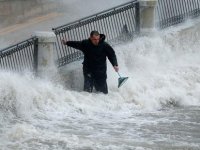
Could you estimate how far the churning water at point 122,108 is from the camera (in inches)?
420

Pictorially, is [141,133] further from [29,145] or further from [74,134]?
[29,145]

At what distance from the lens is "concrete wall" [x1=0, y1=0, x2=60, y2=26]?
69.4 ft

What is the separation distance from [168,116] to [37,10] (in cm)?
1072

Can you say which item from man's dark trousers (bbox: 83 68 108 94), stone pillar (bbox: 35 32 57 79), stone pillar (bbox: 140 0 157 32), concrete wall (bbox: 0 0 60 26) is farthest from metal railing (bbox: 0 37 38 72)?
concrete wall (bbox: 0 0 60 26)

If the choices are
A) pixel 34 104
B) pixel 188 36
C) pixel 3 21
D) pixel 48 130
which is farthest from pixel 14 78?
pixel 3 21

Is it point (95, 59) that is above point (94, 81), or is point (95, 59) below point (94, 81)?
above

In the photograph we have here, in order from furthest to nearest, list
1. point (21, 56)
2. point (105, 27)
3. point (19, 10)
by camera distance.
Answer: point (19, 10) < point (105, 27) < point (21, 56)

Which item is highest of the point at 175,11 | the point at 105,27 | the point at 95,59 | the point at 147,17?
the point at 175,11

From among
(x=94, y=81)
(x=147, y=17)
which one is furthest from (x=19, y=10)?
(x=94, y=81)

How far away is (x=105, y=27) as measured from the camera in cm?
1566

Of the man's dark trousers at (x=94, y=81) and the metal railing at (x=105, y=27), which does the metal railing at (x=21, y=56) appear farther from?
the man's dark trousers at (x=94, y=81)

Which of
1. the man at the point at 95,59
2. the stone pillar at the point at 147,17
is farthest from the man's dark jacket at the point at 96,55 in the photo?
the stone pillar at the point at 147,17

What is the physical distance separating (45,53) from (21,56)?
52 centimetres

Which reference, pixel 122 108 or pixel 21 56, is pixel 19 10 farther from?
pixel 122 108
